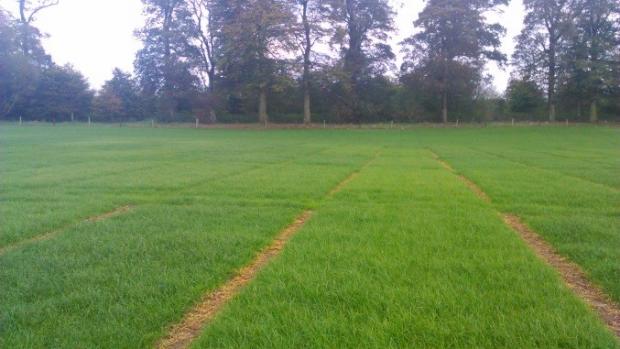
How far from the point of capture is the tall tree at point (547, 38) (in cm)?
4619

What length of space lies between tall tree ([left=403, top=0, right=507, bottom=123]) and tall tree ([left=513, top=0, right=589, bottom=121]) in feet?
9.99

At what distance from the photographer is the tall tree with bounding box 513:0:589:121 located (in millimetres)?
46188

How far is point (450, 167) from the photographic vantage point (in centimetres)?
1459

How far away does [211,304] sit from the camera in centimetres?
363

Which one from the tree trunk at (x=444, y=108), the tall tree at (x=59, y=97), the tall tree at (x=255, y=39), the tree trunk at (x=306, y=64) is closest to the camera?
the tall tree at (x=255, y=39)

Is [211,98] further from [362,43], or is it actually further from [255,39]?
[362,43]

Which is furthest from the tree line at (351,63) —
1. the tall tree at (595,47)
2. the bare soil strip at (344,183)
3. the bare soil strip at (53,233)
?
the bare soil strip at (53,233)

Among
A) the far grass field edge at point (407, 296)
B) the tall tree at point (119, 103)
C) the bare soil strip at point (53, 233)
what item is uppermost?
the tall tree at point (119, 103)

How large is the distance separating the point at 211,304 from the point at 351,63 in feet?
153

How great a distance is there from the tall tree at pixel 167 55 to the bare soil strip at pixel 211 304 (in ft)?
159

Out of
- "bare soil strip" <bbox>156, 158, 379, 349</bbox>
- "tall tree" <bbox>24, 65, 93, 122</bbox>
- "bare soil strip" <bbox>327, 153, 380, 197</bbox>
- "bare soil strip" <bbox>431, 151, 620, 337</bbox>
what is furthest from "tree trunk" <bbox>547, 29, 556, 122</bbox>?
"tall tree" <bbox>24, 65, 93, 122</bbox>

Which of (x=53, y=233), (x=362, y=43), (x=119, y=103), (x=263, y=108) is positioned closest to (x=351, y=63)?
(x=362, y=43)

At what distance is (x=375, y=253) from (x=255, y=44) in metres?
40.4

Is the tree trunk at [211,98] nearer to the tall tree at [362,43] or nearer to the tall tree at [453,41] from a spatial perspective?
the tall tree at [362,43]
